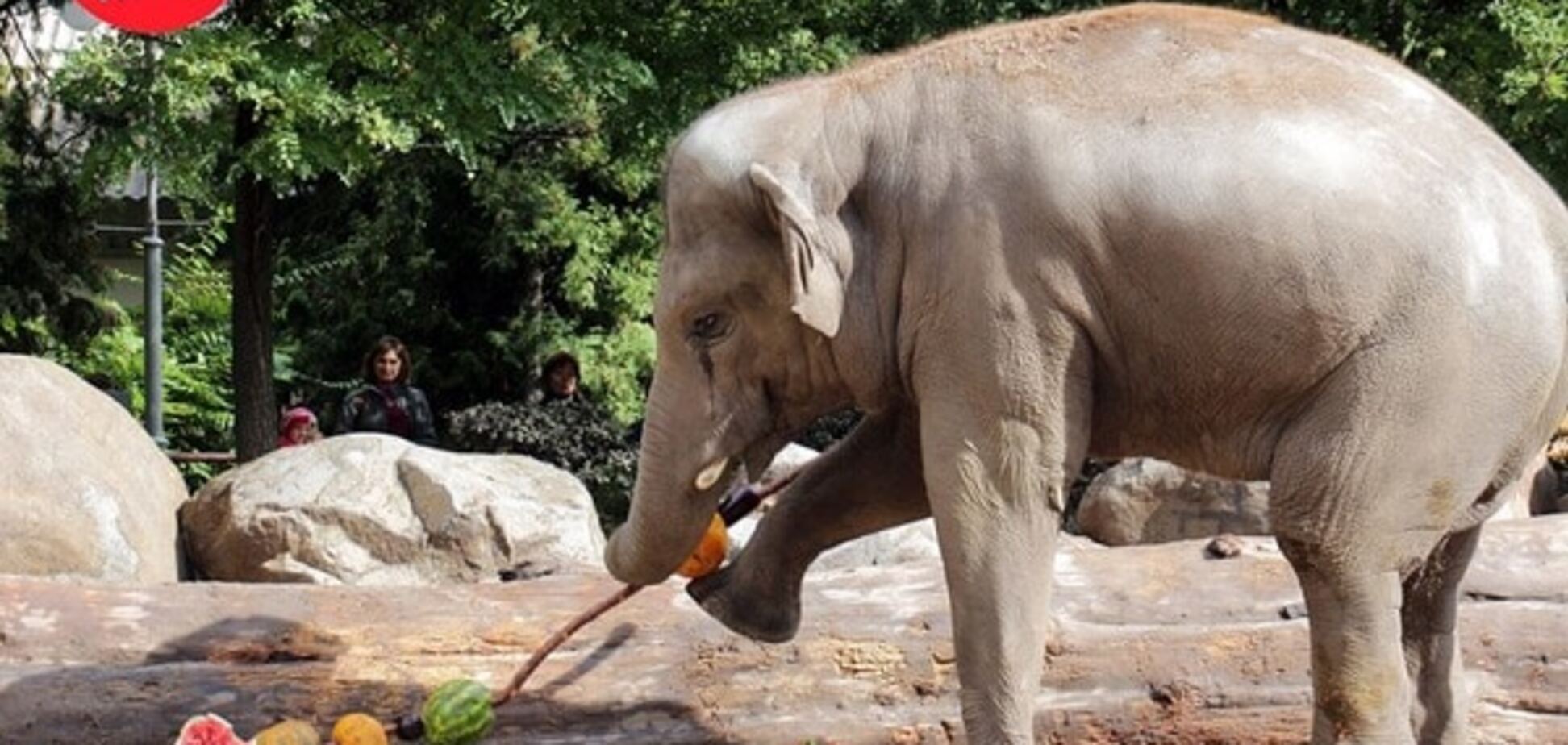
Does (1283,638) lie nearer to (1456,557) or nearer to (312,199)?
(1456,557)

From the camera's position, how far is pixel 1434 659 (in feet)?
18.7

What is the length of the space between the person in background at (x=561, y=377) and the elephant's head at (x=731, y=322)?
28.3 ft

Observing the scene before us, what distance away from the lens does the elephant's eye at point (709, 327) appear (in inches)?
211

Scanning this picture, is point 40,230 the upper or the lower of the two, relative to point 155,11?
lower

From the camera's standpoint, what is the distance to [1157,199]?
484 centimetres

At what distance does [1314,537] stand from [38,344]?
1524 cm

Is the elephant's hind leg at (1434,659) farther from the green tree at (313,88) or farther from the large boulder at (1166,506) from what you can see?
the green tree at (313,88)

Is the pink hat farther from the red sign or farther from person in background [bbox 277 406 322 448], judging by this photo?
the red sign

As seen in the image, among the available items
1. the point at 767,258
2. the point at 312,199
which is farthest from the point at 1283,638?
the point at 312,199

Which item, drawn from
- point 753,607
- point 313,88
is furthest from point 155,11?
Result: point 753,607

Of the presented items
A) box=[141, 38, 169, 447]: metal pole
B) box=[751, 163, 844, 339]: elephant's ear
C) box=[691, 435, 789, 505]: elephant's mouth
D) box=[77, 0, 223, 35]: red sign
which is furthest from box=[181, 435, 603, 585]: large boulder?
box=[141, 38, 169, 447]: metal pole

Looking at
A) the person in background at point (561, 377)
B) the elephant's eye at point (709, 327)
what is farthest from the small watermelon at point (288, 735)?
the person in background at point (561, 377)

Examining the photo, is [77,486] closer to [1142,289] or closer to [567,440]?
[567,440]

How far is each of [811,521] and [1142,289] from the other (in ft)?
4.60
